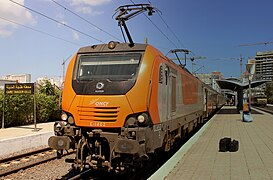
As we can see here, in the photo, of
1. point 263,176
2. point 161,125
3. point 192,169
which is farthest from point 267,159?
point 161,125

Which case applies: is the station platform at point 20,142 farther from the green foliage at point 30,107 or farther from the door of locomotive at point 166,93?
the door of locomotive at point 166,93

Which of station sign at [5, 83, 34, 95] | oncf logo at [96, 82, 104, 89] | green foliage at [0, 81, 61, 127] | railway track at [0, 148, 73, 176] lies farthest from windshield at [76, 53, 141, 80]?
green foliage at [0, 81, 61, 127]

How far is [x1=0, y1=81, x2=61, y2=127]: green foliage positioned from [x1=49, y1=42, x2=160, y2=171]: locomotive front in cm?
1053

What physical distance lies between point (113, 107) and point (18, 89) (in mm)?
10064

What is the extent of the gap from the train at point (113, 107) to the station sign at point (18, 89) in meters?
A: 8.29

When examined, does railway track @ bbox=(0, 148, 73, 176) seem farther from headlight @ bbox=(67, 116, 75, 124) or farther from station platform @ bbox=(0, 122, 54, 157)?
headlight @ bbox=(67, 116, 75, 124)

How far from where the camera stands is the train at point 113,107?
20.8 ft

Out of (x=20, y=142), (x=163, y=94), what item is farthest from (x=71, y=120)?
(x=20, y=142)

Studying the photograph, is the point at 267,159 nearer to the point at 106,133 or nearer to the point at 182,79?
the point at 182,79

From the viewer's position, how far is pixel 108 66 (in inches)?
284

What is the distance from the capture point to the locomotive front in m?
6.31

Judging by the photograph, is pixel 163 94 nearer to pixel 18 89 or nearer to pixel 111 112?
pixel 111 112

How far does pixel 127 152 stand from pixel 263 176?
3014 millimetres

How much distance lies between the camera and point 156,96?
23.2ft
